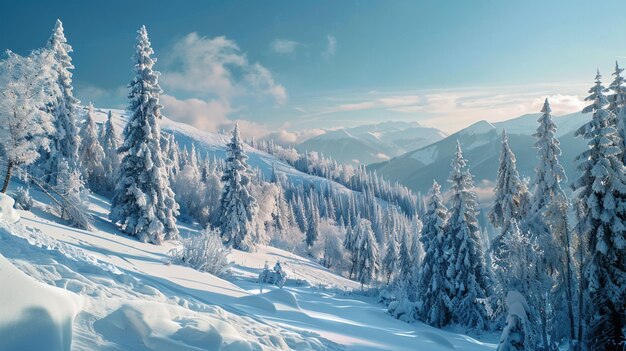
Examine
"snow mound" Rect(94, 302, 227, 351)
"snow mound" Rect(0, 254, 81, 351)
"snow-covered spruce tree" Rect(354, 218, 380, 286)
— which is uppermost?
"snow mound" Rect(0, 254, 81, 351)

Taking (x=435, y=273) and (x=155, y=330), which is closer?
A: (x=155, y=330)

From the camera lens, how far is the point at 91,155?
4834 cm

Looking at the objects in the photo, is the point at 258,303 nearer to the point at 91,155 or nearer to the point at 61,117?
the point at 61,117

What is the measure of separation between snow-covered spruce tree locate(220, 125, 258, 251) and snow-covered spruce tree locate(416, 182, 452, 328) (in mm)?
18180

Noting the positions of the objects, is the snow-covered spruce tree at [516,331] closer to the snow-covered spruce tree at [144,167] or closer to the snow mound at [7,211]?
the snow mound at [7,211]

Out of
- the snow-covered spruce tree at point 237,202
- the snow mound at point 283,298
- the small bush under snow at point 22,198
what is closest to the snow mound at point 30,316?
the snow mound at point 283,298

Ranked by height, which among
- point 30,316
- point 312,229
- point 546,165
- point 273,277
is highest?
point 546,165

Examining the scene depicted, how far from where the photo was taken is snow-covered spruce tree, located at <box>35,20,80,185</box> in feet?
97.0

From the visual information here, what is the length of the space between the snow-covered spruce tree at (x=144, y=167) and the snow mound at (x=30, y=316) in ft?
66.4

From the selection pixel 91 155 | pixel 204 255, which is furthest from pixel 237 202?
pixel 91 155

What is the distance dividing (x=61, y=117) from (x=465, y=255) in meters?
33.0

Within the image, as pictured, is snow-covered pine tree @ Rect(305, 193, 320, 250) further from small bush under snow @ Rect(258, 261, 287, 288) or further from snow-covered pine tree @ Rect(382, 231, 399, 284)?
small bush under snow @ Rect(258, 261, 287, 288)

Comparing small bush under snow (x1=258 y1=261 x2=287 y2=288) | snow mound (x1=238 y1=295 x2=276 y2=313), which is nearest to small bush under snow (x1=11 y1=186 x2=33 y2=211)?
small bush under snow (x1=258 y1=261 x2=287 y2=288)

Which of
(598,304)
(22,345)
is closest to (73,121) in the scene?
(22,345)
